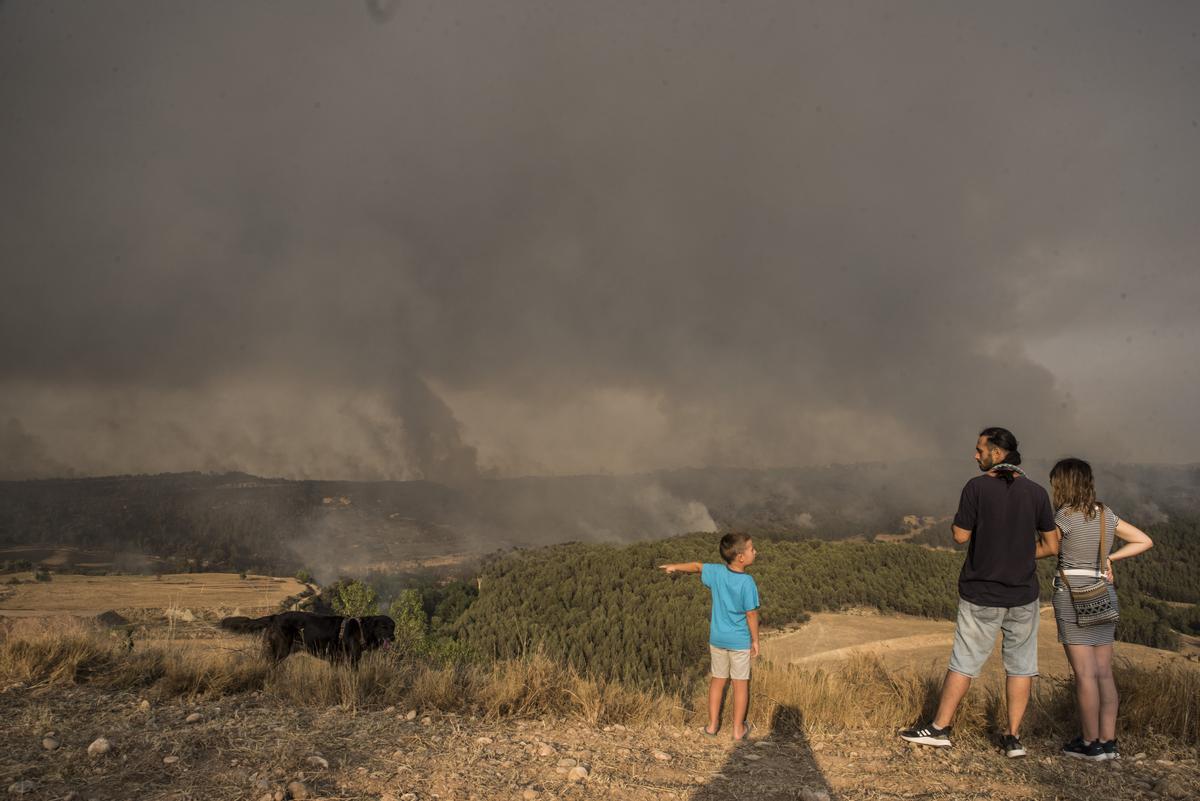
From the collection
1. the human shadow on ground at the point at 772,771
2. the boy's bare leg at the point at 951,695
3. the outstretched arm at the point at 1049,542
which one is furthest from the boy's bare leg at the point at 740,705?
the outstretched arm at the point at 1049,542

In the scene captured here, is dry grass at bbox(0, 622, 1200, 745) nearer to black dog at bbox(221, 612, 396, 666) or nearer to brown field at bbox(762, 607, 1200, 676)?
black dog at bbox(221, 612, 396, 666)

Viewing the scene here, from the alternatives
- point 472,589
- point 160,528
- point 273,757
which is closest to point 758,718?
point 273,757

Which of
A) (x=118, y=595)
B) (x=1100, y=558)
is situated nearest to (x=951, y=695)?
(x=1100, y=558)

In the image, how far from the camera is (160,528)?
82.4 m

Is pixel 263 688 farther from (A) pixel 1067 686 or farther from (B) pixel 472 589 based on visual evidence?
(B) pixel 472 589

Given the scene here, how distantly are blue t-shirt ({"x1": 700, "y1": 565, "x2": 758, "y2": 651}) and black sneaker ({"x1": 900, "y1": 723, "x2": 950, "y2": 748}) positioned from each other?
59.8 inches

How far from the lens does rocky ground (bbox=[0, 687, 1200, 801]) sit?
3770 millimetres

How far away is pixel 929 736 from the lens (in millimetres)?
5289

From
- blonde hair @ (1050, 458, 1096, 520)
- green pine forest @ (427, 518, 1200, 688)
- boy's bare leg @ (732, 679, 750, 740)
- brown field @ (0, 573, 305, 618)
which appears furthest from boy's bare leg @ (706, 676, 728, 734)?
green pine forest @ (427, 518, 1200, 688)

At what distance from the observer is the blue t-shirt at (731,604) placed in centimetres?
559

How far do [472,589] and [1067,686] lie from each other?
84762mm

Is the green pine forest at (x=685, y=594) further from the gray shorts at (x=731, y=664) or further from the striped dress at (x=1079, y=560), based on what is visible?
the striped dress at (x=1079, y=560)

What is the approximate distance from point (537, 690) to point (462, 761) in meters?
1.91

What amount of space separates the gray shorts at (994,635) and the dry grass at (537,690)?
102 centimetres
